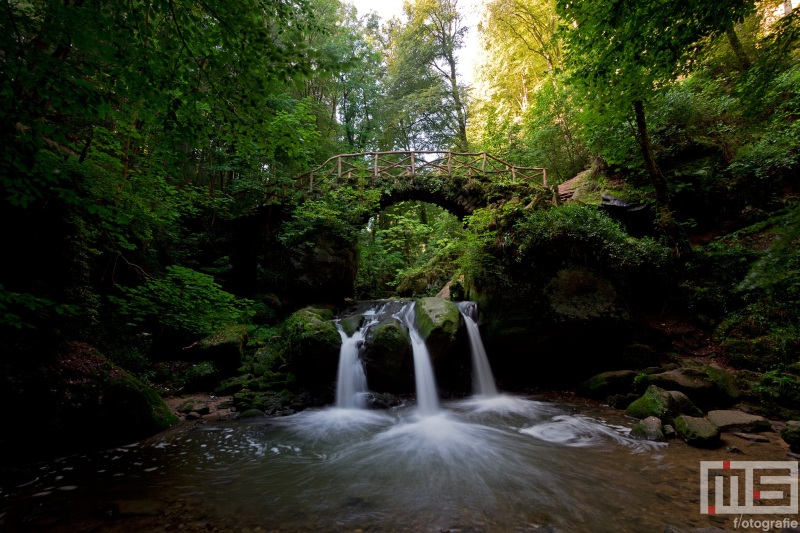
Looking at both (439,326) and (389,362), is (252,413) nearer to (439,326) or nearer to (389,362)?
(389,362)

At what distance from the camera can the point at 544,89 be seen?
1099cm

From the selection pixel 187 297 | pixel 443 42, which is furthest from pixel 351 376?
pixel 443 42

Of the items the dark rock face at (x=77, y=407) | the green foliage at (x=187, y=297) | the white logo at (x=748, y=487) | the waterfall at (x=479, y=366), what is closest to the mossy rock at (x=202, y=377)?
the green foliage at (x=187, y=297)

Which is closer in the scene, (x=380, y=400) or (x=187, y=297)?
(x=187, y=297)

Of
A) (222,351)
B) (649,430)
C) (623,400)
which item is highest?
(222,351)

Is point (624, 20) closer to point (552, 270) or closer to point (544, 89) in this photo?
point (552, 270)

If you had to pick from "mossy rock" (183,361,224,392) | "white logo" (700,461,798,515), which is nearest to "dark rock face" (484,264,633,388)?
"white logo" (700,461,798,515)

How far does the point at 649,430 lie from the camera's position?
14.2 feet

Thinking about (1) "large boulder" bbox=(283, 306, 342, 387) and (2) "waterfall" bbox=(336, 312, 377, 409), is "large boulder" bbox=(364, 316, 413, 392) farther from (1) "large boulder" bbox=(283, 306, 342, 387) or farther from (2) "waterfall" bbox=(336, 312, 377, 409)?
A: (1) "large boulder" bbox=(283, 306, 342, 387)

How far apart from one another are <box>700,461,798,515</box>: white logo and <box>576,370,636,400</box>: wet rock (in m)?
2.64

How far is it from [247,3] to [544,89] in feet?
35.6

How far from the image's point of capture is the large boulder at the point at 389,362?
23.4 feet

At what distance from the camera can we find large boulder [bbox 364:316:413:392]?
7.13 m

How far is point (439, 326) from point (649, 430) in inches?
156
